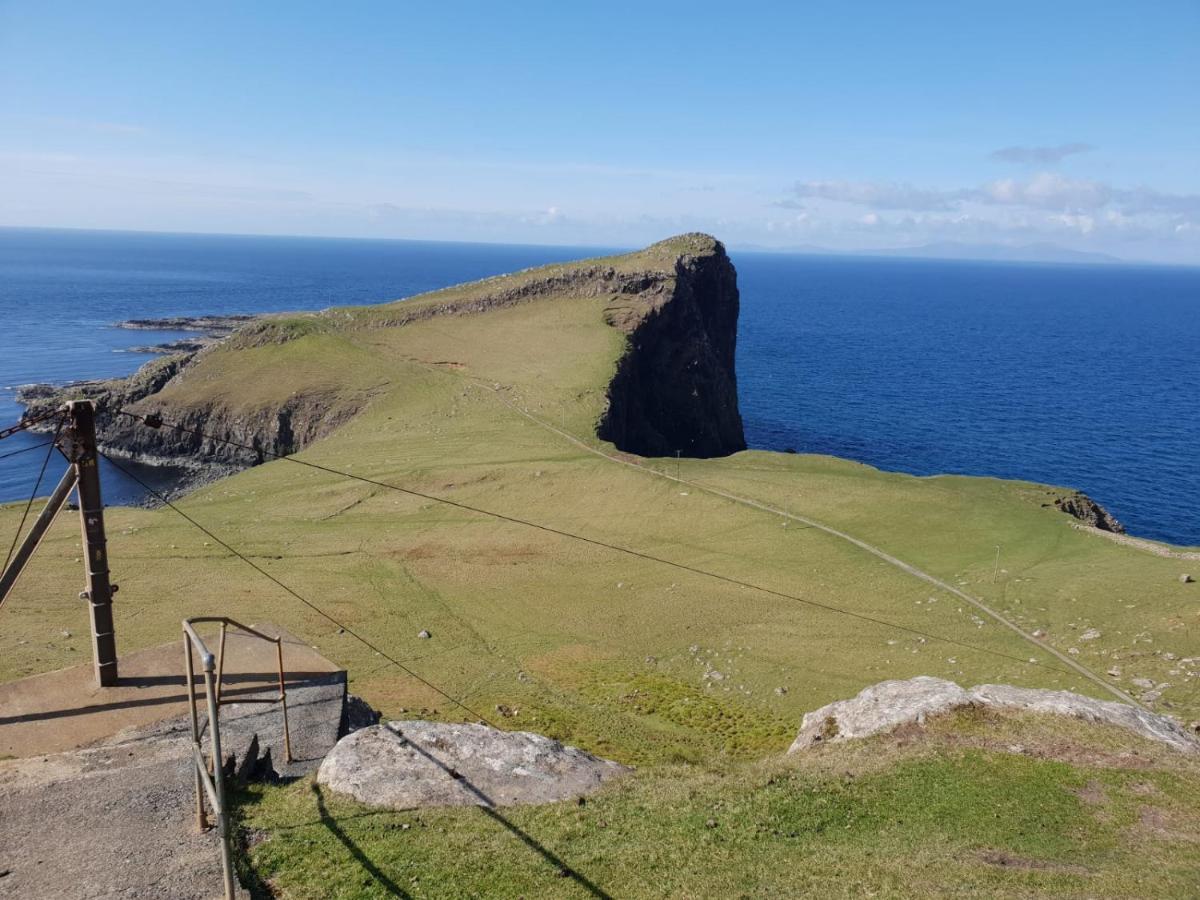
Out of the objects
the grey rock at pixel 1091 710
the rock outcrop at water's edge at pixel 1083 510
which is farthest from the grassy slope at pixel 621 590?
the grey rock at pixel 1091 710

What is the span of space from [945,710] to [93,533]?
1945cm

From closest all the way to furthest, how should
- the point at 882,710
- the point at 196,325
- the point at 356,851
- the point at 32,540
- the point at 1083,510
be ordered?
the point at 356,851, the point at 32,540, the point at 882,710, the point at 1083,510, the point at 196,325

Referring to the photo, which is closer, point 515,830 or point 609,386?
point 515,830

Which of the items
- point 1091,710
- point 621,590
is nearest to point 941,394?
point 621,590

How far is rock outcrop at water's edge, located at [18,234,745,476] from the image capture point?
6969 cm

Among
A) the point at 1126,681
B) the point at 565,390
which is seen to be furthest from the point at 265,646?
the point at 565,390

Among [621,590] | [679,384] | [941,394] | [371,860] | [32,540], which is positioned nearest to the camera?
[371,860]

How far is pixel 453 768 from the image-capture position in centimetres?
1617

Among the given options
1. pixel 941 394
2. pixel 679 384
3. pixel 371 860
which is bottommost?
pixel 941 394

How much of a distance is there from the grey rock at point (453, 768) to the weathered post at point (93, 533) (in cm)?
611

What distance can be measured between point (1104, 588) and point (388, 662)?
27.5m

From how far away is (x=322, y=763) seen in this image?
1627 cm

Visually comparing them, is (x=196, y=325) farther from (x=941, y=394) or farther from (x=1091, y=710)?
(x=1091, y=710)

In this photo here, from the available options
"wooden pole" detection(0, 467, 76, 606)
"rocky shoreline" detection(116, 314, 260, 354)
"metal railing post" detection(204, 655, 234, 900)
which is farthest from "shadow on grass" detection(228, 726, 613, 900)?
"rocky shoreline" detection(116, 314, 260, 354)
